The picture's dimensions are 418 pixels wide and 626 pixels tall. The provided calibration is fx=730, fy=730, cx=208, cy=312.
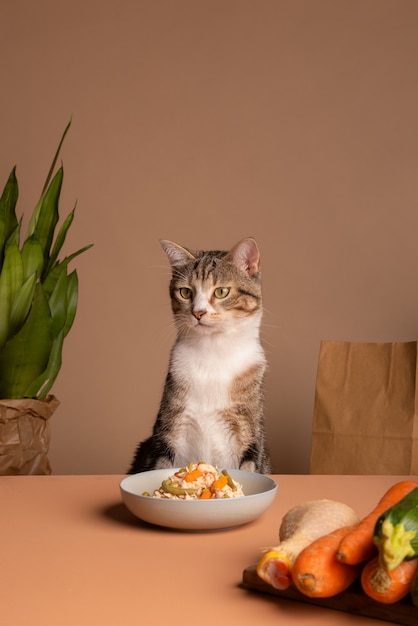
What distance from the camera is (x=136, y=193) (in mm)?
2557

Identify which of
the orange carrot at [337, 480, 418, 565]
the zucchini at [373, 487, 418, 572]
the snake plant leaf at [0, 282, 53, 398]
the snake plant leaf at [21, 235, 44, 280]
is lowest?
the orange carrot at [337, 480, 418, 565]

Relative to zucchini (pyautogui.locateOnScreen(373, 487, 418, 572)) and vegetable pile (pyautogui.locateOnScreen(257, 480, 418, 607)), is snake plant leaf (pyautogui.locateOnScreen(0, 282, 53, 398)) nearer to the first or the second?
vegetable pile (pyautogui.locateOnScreen(257, 480, 418, 607))

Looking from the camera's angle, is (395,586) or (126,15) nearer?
(395,586)

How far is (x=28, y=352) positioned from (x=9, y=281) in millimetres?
192

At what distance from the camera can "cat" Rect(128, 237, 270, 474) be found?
1.56m

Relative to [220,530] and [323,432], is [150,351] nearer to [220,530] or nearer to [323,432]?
[323,432]

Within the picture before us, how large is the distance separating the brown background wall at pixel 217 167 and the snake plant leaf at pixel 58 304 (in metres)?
0.54

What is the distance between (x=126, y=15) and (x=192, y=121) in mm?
437

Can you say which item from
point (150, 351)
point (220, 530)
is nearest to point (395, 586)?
point (220, 530)

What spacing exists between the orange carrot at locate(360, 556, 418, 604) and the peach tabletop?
58 mm

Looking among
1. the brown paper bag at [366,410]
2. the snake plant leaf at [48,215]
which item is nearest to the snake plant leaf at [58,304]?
the snake plant leaf at [48,215]

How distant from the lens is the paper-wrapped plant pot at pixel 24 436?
5.95ft

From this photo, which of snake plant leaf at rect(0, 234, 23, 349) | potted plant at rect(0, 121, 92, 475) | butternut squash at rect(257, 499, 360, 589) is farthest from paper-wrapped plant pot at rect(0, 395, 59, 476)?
butternut squash at rect(257, 499, 360, 589)

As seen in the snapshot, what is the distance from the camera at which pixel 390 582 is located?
0.63 m
